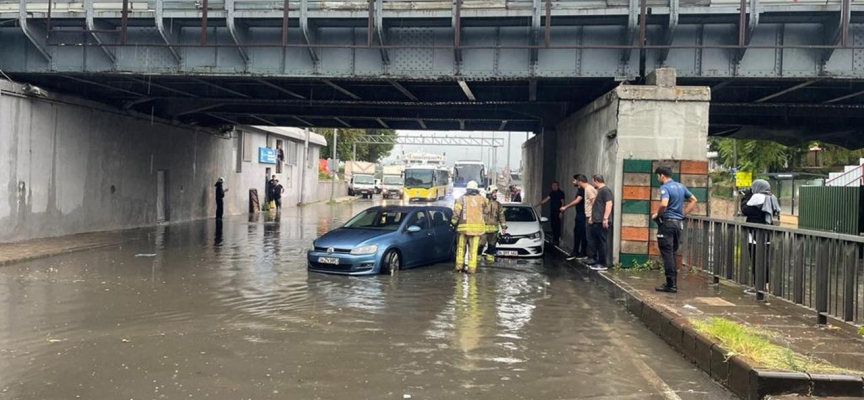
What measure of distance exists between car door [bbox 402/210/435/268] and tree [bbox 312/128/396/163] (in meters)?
49.7

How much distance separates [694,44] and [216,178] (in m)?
21.7

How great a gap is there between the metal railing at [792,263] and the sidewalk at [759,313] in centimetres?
17

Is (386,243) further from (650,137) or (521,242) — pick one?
(650,137)

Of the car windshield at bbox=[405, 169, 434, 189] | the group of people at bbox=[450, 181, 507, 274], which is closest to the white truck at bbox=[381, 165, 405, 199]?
the car windshield at bbox=[405, 169, 434, 189]

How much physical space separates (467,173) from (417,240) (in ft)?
135

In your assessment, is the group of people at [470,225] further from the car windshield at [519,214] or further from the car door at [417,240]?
the car windshield at [519,214]

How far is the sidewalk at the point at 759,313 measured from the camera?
6023 mm

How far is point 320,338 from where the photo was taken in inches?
278

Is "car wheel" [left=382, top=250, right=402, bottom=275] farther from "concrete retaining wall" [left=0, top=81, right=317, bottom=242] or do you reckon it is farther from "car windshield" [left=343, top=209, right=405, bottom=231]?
"concrete retaining wall" [left=0, top=81, right=317, bottom=242]

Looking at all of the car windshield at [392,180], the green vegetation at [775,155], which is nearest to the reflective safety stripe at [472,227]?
the green vegetation at [775,155]

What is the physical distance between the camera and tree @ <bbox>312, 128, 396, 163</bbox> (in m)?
70.9

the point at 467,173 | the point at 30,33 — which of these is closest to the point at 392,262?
the point at 30,33

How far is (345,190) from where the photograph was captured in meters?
63.1

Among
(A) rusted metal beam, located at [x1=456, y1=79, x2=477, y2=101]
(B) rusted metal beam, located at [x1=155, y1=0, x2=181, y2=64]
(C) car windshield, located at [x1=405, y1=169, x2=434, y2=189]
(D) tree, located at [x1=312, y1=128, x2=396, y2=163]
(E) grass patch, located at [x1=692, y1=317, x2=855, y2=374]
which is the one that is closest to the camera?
(E) grass patch, located at [x1=692, y1=317, x2=855, y2=374]
